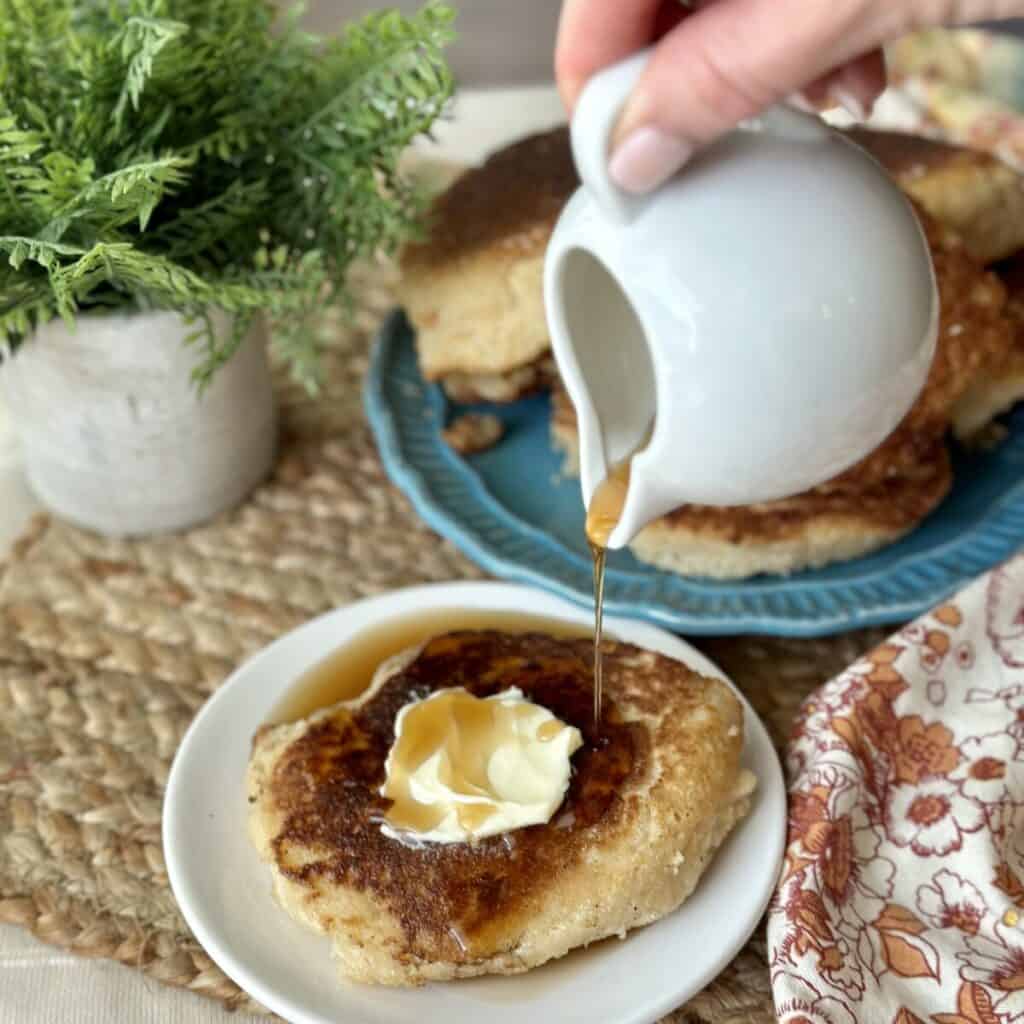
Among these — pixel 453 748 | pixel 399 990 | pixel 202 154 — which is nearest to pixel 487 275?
pixel 202 154

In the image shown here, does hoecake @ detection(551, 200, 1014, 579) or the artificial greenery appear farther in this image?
hoecake @ detection(551, 200, 1014, 579)

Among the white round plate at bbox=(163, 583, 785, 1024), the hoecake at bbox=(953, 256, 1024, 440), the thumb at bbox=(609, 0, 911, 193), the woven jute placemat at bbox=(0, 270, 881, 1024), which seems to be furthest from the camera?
the hoecake at bbox=(953, 256, 1024, 440)

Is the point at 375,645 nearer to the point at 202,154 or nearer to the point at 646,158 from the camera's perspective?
the point at 202,154

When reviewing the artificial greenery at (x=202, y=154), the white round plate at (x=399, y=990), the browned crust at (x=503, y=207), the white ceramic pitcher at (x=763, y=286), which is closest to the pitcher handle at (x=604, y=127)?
the white ceramic pitcher at (x=763, y=286)

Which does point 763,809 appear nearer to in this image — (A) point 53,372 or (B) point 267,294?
(B) point 267,294

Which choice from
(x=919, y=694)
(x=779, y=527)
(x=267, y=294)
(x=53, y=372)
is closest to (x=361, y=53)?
(x=267, y=294)

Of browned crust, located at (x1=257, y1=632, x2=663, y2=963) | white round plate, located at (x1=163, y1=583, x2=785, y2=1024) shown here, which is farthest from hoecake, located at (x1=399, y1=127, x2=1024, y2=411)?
white round plate, located at (x1=163, y1=583, x2=785, y2=1024)

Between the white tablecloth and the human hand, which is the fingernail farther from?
the white tablecloth
